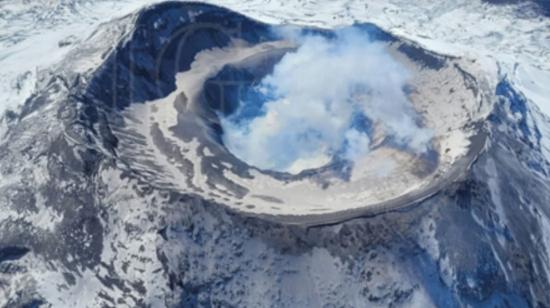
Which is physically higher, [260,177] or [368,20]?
[260,177]

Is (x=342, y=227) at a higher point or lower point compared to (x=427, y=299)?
higher

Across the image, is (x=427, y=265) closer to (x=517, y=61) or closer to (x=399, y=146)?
(x=399, y=146)

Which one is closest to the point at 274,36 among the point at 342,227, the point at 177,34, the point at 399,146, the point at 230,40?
the point at 230,40

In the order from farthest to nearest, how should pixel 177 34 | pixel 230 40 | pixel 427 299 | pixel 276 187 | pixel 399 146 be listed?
pixel 230 40, pixel 177 34, pixel 399 146, pixel 276 187, pixel 427 299

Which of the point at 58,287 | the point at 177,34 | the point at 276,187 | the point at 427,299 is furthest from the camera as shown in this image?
the point at 177,34

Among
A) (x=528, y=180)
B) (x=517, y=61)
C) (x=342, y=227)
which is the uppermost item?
(x=342, y=227)

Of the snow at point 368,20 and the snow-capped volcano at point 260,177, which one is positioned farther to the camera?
the snow at point 368,20

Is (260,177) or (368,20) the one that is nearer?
(260,177)

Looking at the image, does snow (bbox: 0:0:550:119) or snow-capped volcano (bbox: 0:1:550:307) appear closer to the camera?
snow-capped volcano (bbox: 0:1:550:307)
